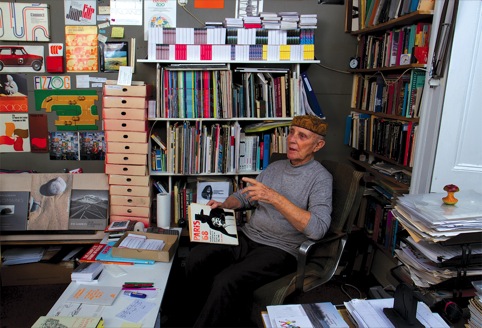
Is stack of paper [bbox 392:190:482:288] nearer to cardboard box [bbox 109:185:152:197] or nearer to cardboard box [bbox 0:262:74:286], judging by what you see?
cardboard box [bbox 109:185:152:197]

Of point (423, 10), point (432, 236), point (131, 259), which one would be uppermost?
point (423, 10)

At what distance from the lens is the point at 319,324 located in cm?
113

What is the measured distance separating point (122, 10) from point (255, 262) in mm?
2244

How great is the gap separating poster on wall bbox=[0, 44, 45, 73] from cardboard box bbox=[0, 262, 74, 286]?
5.06 ft

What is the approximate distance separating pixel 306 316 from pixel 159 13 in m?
2.59

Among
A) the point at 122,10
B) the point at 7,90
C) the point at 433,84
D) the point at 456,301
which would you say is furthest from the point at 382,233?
the point at 7,90

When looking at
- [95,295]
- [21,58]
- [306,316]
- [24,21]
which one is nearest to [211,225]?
[95,295]

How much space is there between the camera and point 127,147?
2.70 metres

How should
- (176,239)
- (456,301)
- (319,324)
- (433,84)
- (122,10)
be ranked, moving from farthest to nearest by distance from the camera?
(122,10), (176,239), (433,84), (456,301), (319,324)

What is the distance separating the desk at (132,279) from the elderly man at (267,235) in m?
0.21

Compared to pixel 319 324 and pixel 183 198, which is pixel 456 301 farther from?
pixel 183 198

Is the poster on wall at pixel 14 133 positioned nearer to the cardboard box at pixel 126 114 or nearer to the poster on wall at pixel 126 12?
the cardboard box at pixel 126 114

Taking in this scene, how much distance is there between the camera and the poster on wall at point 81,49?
9.58ft

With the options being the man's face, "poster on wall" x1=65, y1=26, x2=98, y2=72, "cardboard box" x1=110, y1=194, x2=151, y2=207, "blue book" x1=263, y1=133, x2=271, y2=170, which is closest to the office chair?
the man's face
